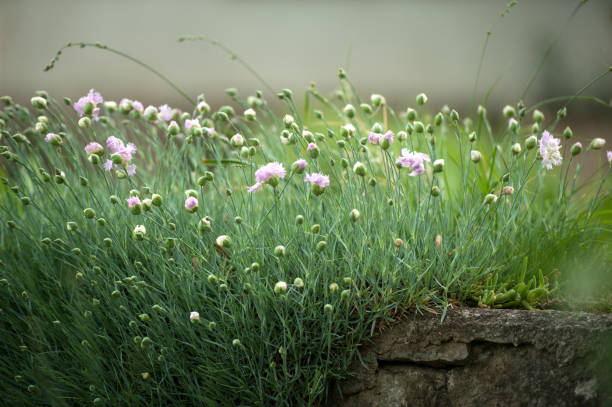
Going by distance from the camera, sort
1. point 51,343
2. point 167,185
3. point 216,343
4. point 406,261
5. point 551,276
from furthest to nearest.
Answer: point 167,185
point 551,276
point 51,343
point 406,261
point 216,343

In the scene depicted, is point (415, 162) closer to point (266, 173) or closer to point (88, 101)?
point (266, 173)

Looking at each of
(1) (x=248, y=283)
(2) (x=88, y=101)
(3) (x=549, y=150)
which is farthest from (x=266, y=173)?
(3) (x=549, y=150)

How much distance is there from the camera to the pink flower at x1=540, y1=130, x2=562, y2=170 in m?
1.76

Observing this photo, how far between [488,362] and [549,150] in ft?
2.30

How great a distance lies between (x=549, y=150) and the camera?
1.78m

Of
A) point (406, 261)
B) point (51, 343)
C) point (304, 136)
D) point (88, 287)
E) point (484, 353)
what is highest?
point (304, 136)

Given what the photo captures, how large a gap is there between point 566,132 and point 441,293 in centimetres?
68

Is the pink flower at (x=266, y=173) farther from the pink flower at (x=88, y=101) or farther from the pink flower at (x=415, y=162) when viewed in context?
the pink flower at (x=88, y=101)

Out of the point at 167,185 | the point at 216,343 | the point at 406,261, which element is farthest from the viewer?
the point at 167,185

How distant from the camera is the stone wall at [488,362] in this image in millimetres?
1468

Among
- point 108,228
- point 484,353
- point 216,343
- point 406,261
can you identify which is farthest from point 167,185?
point 484,353

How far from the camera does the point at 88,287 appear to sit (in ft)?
6.15

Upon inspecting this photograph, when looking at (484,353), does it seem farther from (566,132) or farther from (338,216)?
(566,132)

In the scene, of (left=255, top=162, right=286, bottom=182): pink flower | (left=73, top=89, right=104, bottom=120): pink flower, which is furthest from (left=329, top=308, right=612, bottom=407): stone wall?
(left=73, top=89, right=104, bottom=120): pink flower
